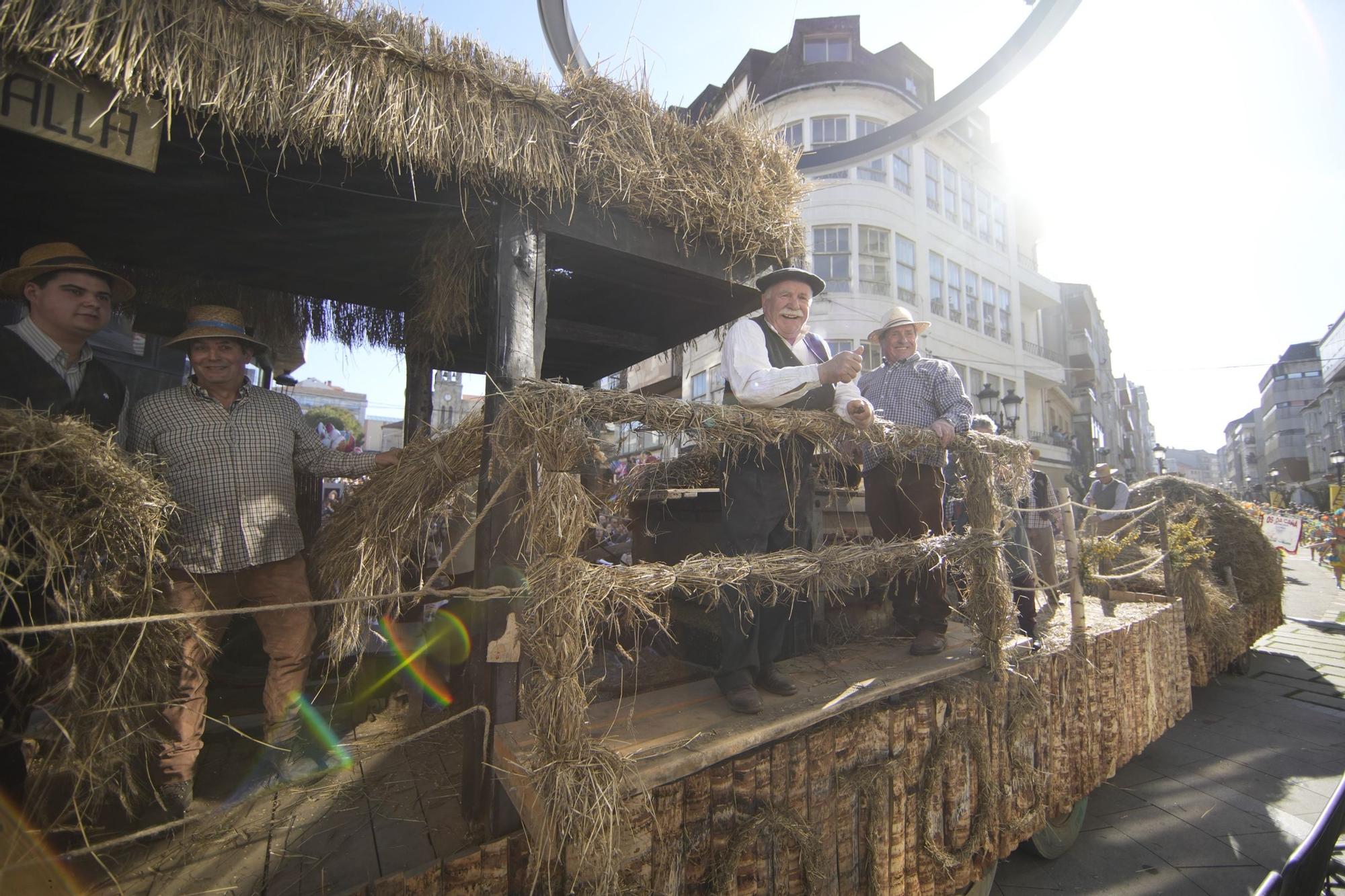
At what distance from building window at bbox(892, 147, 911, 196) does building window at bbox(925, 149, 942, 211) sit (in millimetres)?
1109

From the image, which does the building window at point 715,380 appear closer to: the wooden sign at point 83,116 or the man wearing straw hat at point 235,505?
the man wearing straw hat at point 235,505

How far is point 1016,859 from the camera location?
402 cm

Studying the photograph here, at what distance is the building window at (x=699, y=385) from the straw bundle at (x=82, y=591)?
16369 millimetres

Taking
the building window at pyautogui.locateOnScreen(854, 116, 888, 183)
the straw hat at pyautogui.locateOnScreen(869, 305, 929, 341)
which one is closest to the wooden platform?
the straw hat at pyautogui.locateOnScreen(869, 305, 929, 341)

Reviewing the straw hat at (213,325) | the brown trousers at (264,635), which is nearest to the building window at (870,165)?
the straw hat at (213,325)

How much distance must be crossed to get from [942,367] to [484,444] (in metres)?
2.81

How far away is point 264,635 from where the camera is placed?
2549 mm

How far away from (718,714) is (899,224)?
1839 cm

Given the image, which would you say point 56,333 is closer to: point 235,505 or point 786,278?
point 235,505

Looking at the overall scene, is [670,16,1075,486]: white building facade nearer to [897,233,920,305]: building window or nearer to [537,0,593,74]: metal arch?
[897,233,920,305]: building window

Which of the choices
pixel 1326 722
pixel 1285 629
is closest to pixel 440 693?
pixel 1326 722

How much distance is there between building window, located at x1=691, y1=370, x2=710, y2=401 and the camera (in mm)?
18078

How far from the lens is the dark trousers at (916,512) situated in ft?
10.9

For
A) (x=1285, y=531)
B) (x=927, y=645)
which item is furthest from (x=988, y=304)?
(x=927, y=645)
